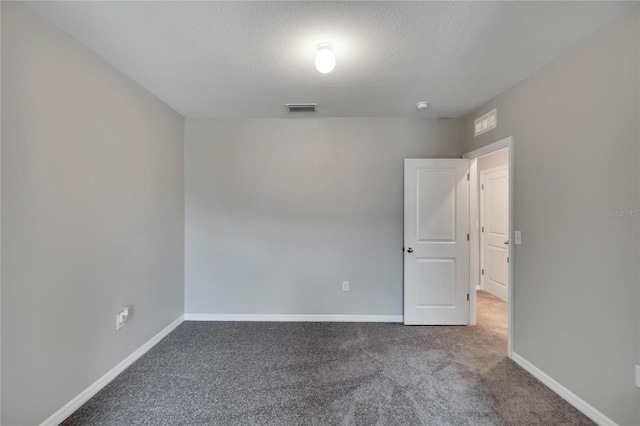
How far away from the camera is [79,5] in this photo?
1353 mm

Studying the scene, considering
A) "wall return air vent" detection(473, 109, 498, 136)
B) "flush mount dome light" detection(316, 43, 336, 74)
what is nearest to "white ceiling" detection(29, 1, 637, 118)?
"flush mount dome light" detection(316, 43, 336, 74)

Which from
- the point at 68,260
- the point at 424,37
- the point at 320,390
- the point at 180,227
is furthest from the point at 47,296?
the point at 424,37

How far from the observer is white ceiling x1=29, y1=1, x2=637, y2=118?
1.37 meters

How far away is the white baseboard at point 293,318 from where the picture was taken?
2.91 meters

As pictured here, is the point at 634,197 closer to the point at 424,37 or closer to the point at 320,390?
the point at 424,37

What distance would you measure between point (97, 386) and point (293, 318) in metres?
1.75

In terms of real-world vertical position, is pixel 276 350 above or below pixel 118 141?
below

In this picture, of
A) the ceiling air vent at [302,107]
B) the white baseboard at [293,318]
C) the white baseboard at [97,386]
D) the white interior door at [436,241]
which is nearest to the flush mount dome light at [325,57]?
the ceiling air vent at [302,107]

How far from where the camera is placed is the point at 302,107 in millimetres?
2617

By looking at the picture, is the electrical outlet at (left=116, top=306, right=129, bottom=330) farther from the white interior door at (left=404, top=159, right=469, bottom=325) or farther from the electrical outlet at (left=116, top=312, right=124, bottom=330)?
the white interior door at (left=404, top=159, right=469, bottom=325)

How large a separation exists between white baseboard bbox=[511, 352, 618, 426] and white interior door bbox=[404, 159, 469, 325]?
2.57ft

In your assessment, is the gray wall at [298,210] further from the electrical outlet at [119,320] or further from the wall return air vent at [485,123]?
the electrical outlet at [119,320]

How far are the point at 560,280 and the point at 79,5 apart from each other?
3514mm

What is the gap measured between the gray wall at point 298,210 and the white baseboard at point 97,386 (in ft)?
2.18
